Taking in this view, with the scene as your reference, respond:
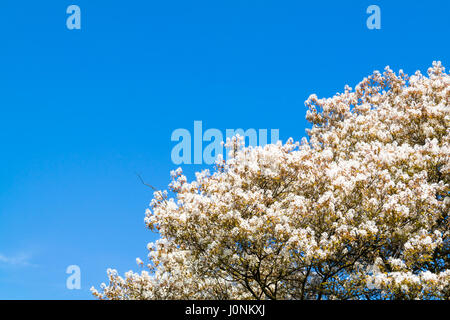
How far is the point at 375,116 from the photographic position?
21203mm

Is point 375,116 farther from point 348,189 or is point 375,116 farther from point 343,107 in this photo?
point 348,189

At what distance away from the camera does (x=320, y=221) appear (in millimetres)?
14570

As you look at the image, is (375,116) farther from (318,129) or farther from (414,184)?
(414,184)

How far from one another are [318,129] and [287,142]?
8.00 meters

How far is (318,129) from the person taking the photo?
25.7m

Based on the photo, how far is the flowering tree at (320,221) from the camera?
1338cm

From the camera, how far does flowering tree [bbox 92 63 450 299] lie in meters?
13.4
